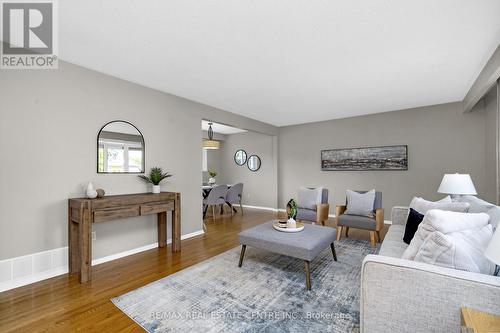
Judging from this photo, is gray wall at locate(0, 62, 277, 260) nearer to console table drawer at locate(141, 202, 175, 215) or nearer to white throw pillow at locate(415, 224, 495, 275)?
console table drawer at locate(141, 202, 175, 215)

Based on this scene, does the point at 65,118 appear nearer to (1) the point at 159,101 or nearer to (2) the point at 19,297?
(1) the point at 159,101

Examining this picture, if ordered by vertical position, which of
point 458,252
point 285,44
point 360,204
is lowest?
point 360,204

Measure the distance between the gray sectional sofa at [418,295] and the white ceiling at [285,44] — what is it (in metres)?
1.90

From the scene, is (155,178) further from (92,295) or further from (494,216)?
(494,216)

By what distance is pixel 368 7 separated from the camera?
1823mm

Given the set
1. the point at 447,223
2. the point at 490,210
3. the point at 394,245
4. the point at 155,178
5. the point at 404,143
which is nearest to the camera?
the point at 447,223

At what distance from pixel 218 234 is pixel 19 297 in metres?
2.59

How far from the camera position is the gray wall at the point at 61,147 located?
2.34 metres

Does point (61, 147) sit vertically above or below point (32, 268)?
above

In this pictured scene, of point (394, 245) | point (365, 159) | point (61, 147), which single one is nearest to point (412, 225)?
point (394, 245)

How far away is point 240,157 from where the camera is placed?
766cm

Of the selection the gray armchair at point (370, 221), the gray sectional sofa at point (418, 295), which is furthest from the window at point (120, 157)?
the gray armchair at point (370, 221)

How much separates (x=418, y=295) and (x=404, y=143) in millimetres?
4525

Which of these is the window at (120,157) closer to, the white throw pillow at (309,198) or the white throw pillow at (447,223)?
the white throw pillow at (309,198)
